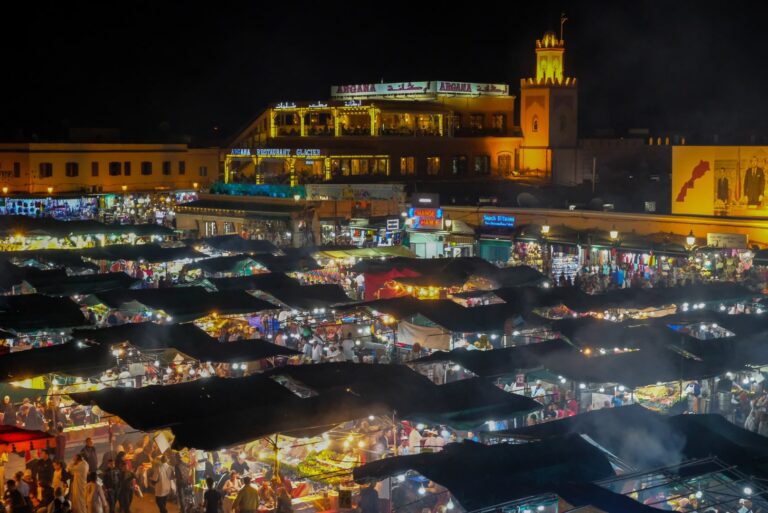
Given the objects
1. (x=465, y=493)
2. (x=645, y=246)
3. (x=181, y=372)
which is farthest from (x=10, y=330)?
(x=645, y=246)

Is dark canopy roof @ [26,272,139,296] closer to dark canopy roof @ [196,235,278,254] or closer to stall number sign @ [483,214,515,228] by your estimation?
dark canopy roof @ [196,235,278,254]

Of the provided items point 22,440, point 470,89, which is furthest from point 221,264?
point 470,89

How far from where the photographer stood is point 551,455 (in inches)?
389

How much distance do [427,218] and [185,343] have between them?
1503cm

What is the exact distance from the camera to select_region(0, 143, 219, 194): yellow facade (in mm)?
41125

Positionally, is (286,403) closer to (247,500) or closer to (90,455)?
(247,500)

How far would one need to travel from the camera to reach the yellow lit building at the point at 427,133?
144 ft

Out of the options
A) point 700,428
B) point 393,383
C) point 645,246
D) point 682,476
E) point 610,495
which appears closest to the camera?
point 610,495

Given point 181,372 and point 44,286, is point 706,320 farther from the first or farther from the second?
point 44,286

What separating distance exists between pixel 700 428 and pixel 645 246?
52.8 feet

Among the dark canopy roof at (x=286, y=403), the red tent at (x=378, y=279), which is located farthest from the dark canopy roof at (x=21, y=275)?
the dark canopy roof at (x=286, y=403)

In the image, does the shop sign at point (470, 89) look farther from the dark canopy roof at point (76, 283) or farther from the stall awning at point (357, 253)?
the dark canopy roof at point (76, 283)

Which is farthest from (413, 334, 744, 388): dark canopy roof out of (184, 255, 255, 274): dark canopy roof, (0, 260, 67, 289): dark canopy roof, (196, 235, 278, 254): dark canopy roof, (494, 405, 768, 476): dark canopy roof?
(196, 235, 278, 254): dark canopy roof

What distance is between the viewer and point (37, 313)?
54.0 feet
